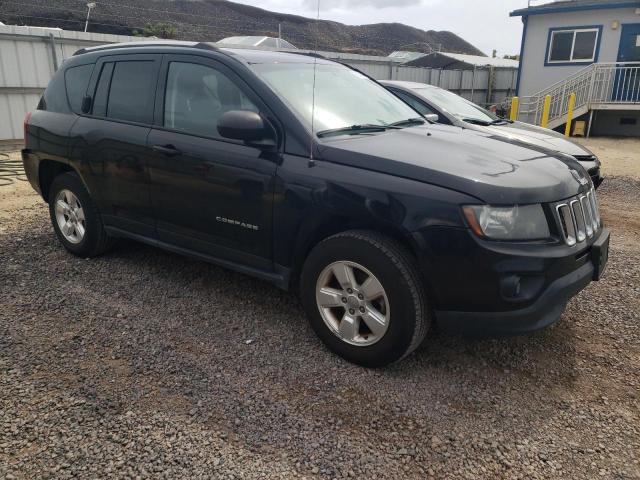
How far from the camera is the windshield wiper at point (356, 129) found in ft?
Answer: 10.6

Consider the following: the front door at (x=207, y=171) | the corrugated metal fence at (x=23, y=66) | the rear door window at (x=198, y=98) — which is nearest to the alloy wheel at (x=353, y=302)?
the front door at (x=207, y=171)

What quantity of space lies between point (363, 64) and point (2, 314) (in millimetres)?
15584

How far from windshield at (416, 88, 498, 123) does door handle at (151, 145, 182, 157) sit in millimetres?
4347

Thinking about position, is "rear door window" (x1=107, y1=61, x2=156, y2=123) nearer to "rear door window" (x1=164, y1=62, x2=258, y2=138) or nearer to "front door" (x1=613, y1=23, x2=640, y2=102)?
"rear door window" (x1=164, y1=62, x2=258, y2=138)

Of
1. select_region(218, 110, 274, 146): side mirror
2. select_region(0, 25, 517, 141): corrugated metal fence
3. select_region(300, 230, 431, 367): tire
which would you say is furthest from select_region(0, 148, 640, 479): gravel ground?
select_region(0, 25, 517, 141): corrugated metal fence

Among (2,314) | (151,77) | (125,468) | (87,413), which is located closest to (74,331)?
(2,314)

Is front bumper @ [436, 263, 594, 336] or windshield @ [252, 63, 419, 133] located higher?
windshield @ [252, 63, 419, 133]

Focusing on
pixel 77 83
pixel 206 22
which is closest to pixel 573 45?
pixel 77 83

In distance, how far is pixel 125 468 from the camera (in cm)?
226

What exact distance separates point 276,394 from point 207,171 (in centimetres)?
153

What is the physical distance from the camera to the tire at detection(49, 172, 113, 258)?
448 centimetres

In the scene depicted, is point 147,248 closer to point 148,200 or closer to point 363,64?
point 148,200

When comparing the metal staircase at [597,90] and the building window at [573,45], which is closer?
the metal staircase at [597,90]

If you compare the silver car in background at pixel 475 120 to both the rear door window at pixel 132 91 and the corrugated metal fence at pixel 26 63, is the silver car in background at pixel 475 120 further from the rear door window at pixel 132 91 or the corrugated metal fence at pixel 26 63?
the rear door window at pixel 132 91
